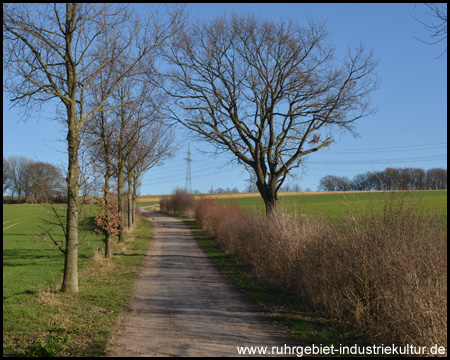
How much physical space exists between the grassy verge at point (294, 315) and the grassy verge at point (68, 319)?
3.37m

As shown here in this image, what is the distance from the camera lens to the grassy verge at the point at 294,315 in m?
Result: 6.81

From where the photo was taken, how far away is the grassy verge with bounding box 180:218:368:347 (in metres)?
6.81

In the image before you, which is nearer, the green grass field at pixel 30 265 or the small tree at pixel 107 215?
the green grass field at pixel 30 265

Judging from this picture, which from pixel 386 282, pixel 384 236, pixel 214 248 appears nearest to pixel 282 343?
pixel 386 282

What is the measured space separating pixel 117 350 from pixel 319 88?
52.2 feet

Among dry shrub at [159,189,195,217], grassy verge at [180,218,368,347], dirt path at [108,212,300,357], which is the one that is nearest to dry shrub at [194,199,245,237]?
grassy verge at [180,218,368,347]

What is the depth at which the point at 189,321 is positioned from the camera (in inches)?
313

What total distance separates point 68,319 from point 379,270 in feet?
19.9

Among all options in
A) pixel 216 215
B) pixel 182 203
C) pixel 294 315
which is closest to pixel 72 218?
pixel 294 315

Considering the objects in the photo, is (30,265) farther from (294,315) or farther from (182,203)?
(182,203)

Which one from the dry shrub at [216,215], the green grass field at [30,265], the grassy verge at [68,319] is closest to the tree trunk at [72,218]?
the grassy verge at [68,319]

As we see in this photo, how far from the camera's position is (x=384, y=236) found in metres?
7.31

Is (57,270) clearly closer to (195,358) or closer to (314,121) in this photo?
(195,358)

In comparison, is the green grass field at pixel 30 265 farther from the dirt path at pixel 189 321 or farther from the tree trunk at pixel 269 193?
the tree trunk at pixel 269 193
